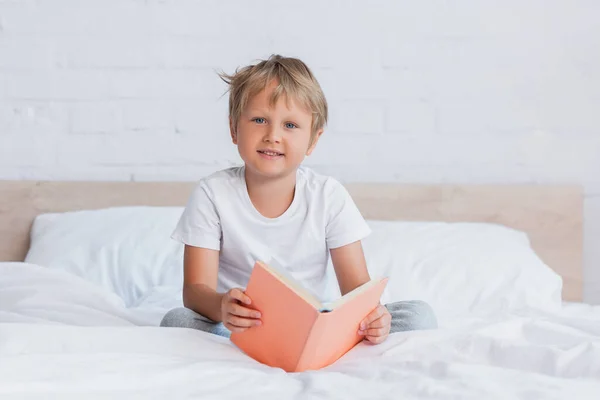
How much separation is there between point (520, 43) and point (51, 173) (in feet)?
4.21

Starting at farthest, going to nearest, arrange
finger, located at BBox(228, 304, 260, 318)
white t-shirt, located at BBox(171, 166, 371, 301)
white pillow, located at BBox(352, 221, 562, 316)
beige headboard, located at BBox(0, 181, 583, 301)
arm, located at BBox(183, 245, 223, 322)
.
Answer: beige headboard, located at BBox(0, 181, 583, 301) < white pillow, located at BBox(352, 221, 562, 316) < white t-shirt, located at BBox(171, 166, 371, 301) < arm, located at BBox(183, 245, 223, 322) < finger, located at BBox(228, 304, 260, 318)

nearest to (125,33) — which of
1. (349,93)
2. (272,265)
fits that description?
(349,93)

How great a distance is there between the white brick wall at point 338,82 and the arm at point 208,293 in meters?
0.82

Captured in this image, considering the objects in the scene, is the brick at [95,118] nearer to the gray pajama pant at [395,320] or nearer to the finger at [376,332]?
the gray pajama pant at [395,320]

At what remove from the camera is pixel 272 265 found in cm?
103

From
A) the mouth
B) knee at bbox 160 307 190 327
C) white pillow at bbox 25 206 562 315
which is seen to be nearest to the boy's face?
the mouth

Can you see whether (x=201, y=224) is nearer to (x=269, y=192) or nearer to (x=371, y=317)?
(x=269, y=192)

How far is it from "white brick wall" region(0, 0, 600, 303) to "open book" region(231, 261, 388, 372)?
3.49 feet

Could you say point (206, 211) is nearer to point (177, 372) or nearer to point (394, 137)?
point (177, 372)

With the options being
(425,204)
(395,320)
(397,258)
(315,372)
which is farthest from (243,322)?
(425,204)

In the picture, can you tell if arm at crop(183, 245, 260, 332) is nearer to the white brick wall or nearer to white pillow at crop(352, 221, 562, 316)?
white pillow at crop(352, 221, 562, 316)

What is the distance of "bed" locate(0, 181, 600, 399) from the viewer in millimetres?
931

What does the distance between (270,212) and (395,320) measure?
0.93ft

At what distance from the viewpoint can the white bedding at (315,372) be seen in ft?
2.95
